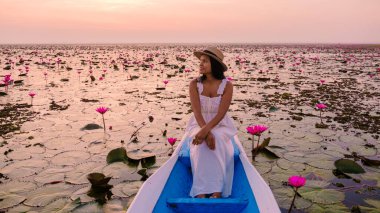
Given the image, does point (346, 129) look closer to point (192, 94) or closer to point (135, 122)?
point (192, 94)

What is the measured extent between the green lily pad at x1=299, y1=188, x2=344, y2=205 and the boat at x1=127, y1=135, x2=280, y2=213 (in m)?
0.98

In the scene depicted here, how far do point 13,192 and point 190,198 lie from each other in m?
2.49

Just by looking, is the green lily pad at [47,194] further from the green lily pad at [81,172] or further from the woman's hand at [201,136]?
the woman's hand at [201,136]

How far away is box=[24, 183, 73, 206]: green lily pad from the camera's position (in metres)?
3.48

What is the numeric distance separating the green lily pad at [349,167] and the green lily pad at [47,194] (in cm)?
374

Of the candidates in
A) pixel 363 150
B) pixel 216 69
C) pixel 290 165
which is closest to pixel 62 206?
pixel 216 69

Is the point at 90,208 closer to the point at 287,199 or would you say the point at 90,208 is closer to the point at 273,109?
the point at 287,199

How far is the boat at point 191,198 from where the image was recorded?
246 cm

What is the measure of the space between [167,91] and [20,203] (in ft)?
25.4

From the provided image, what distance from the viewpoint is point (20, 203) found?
346 cm

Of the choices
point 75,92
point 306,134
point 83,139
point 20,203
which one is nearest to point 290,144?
point 306,134

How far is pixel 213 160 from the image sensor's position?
323 cm

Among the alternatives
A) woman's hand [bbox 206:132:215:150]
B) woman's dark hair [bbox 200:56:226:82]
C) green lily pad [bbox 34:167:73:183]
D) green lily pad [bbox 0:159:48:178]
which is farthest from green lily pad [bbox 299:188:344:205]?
green lily pad [bbox 0:159:48:178]

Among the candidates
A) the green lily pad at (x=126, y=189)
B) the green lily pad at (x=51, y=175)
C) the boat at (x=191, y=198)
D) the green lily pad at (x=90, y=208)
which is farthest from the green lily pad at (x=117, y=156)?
the boat at (x=191, y=198)
